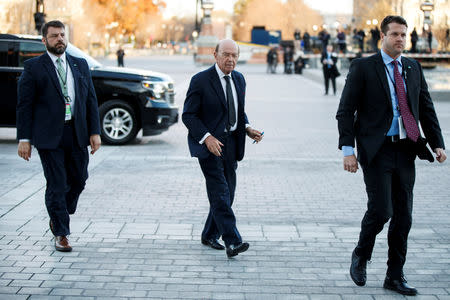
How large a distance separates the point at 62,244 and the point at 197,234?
122cm

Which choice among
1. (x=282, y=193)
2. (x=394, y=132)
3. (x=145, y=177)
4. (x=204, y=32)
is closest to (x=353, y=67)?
(x=394, y=132)

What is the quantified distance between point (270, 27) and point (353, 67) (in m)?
107

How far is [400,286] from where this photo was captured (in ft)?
16.2

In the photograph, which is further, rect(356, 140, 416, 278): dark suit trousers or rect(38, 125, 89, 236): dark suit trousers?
rect(38, 125, 89, 236): dark suit trousers

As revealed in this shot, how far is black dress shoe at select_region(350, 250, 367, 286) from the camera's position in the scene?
16.5 ft

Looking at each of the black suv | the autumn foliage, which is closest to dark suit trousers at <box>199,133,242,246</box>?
the black suv

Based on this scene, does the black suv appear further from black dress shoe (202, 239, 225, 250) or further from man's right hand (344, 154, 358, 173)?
man's right hand (344, 154, 358, 173)

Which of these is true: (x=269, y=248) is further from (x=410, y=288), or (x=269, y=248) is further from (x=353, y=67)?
(x=353, y=67)

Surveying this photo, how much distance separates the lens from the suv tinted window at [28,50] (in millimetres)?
12522

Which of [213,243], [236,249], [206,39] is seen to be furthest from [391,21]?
[206,39]

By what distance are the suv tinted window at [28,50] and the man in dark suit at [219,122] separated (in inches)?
297

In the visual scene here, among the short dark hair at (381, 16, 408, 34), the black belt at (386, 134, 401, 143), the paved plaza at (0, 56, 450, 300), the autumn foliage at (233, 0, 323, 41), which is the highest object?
the autumn foliage at (233, 0, 323, 41)

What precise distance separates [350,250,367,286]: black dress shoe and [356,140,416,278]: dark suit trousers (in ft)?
0.54

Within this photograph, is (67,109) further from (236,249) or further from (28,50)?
(28,50)
